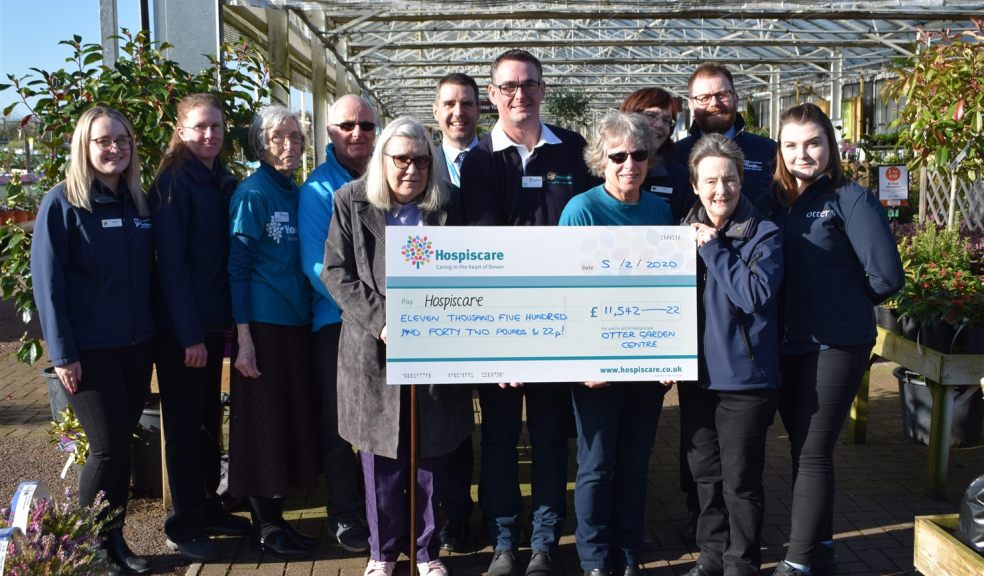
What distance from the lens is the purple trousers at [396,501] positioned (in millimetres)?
3426

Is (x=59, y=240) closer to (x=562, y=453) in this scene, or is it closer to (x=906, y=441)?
(x=562, y=453)

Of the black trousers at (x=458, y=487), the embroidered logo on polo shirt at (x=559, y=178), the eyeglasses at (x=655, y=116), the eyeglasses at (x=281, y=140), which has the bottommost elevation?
the black trousers at (x=458, y=487)

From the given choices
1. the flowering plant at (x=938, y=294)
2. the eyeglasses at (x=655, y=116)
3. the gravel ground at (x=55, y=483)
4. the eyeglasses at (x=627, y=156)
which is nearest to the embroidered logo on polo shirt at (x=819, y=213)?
the eyeglasses at (x=627, y=156)

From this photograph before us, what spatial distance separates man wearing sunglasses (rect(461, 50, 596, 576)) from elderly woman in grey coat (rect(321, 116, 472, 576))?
0.51ft

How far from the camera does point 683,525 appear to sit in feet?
13.5

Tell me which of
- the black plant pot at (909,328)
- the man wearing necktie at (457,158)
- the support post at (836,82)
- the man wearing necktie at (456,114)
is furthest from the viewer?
the support post at (836,82)

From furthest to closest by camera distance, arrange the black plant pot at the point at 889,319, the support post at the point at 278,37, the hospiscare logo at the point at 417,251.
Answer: the support post at the point at 278,37 → the black plant pot at the point at 889,319 → the hospiscare logo at the point at 417,251

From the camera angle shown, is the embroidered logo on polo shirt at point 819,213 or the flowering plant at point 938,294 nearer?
the embroidered logo on polo shirt at point 819,213

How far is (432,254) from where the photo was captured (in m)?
3.13

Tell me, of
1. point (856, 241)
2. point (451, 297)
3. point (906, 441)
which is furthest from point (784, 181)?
point (906, 441)

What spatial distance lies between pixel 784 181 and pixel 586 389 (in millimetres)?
1108

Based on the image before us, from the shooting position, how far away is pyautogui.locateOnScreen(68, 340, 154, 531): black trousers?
11.0ft

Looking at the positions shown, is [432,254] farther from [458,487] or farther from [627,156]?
[458,487]

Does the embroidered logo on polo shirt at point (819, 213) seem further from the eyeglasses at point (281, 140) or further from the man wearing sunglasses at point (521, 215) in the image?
the eyeglasses at point (281, 140)
